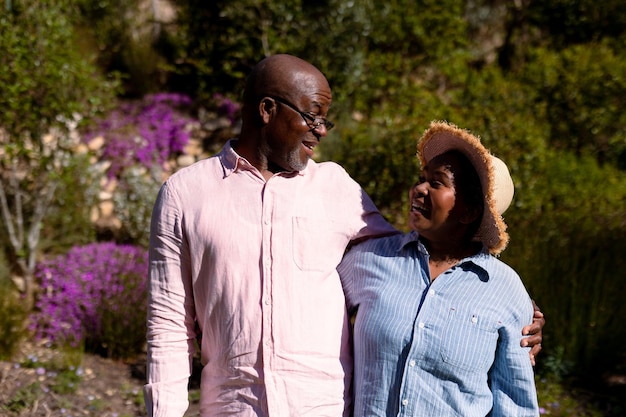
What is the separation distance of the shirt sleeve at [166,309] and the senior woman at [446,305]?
518 mm

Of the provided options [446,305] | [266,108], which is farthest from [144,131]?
[446,305]

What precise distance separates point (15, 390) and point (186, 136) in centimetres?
385

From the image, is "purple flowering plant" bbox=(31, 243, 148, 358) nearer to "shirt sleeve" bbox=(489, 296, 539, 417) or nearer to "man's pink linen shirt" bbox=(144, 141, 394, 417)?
"man's pink linen shirt" bbox=(144, 141, 394, 417)

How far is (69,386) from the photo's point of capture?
4.34 m

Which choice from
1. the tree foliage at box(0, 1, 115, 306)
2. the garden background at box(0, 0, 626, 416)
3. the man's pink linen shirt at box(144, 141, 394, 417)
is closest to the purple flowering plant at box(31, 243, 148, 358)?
the garden background at box(0, 0, 626, 416)

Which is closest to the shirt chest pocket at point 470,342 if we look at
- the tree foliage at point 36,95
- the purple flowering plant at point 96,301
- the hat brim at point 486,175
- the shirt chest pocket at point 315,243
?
the hat brim at point 486,175

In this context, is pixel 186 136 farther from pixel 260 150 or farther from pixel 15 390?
pixel 260 150

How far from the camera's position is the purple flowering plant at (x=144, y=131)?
7168mm

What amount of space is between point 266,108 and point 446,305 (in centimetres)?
78

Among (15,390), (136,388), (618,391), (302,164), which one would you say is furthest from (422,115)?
(302,164)

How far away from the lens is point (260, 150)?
221cm

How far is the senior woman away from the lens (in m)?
2.10

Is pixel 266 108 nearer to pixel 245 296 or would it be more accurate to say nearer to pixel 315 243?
pixel 315 243

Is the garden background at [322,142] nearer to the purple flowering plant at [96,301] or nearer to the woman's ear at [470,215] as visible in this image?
the purple flowering plant at [96,301]
